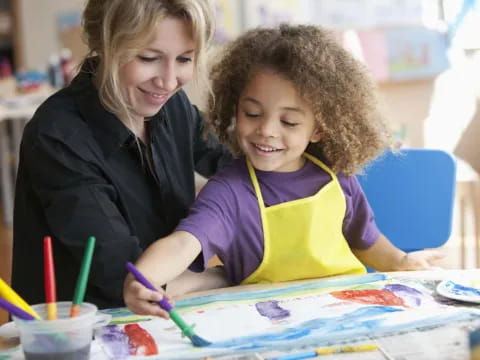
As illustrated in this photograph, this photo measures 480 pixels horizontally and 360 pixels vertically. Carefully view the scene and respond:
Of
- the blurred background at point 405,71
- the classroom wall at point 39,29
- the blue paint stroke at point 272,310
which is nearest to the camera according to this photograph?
the blue paint stroke at point 272,310

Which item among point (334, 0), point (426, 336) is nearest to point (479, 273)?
point (426, 336)

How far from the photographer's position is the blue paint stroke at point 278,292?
1.15 meters

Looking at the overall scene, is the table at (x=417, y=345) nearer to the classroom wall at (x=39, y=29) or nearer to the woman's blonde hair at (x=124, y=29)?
the woman's blonde hair at (x=124, y=29)

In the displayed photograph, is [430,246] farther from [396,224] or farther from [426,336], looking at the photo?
[426,336]

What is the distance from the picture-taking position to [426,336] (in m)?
0.98

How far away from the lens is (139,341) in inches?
39.4

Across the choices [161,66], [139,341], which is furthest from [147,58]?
[139,341]

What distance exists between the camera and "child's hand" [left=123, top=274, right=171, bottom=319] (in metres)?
0.95

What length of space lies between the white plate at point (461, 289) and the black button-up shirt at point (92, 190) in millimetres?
478

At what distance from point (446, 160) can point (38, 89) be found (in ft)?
10.5

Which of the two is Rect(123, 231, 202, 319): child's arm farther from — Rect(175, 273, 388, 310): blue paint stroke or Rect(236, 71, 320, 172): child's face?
Rect(236, 71, 320, 172): child's face

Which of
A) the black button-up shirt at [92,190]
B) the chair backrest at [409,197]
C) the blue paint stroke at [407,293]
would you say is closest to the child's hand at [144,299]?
the black button-up shirt at [92,190]

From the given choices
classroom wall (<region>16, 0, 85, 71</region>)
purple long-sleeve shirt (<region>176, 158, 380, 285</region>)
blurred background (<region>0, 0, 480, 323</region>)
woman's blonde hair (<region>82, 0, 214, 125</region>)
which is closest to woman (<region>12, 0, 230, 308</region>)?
woman's blonde hair (<region>82, 0, 214, 125</region>)

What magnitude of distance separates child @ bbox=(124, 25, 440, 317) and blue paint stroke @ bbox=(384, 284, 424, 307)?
161 mm
